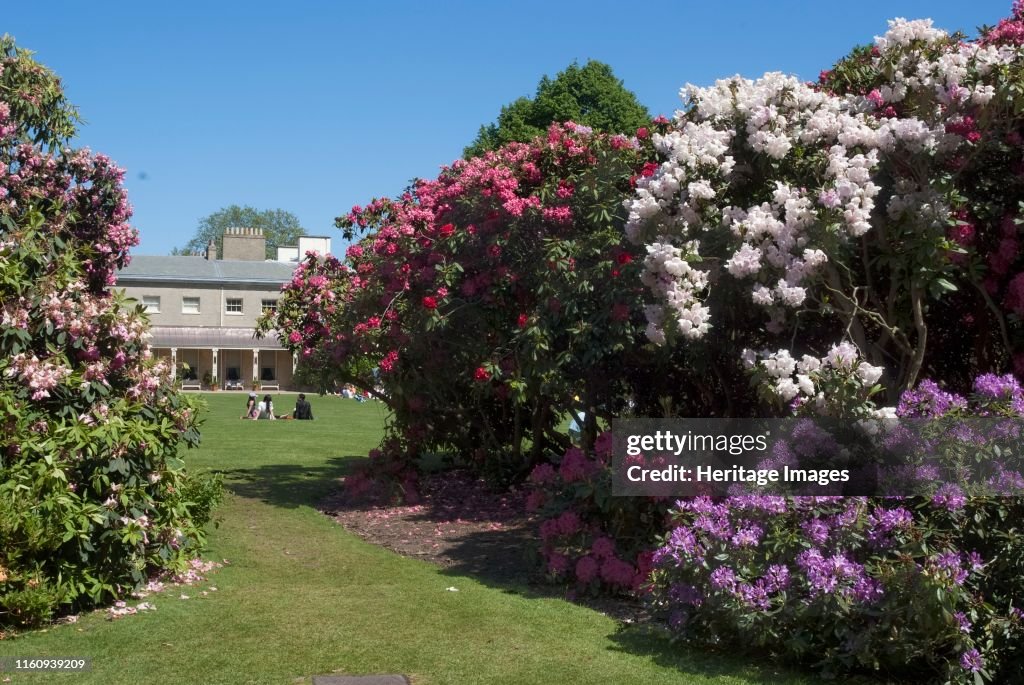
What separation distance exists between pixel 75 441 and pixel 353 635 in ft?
8.01

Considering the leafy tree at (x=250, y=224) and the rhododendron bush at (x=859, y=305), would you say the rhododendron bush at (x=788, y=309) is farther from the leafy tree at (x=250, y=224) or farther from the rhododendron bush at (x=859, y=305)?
the leafy tree at (x=250, y=224)

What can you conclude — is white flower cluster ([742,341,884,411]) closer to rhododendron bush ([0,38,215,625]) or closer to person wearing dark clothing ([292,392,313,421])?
rhododendron bush ([0,38,215,625])

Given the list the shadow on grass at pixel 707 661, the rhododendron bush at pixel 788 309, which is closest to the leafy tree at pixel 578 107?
the rhododendron bush at pixel 788 309

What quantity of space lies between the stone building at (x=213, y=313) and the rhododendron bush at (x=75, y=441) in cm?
4980

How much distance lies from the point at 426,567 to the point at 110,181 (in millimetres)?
5694

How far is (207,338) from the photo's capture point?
190 feet

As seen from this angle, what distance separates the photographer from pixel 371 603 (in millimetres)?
7449

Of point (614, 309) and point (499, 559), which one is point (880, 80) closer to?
point (614, 309)

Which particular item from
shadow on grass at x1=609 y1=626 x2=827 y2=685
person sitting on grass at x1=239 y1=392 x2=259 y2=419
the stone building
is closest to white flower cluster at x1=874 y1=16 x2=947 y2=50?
shadow on grass at x1=609 y1=626 x2=827 y2=685

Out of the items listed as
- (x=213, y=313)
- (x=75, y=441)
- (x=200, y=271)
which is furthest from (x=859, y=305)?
(x=200, y=271)

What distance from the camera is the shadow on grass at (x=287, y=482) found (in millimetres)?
13383

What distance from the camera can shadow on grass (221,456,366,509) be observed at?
13383 millimetres

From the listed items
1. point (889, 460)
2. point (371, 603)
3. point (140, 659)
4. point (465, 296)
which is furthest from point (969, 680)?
point (465, 296)

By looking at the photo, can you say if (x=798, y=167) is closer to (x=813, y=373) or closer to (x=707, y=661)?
(x=813, y=373)
